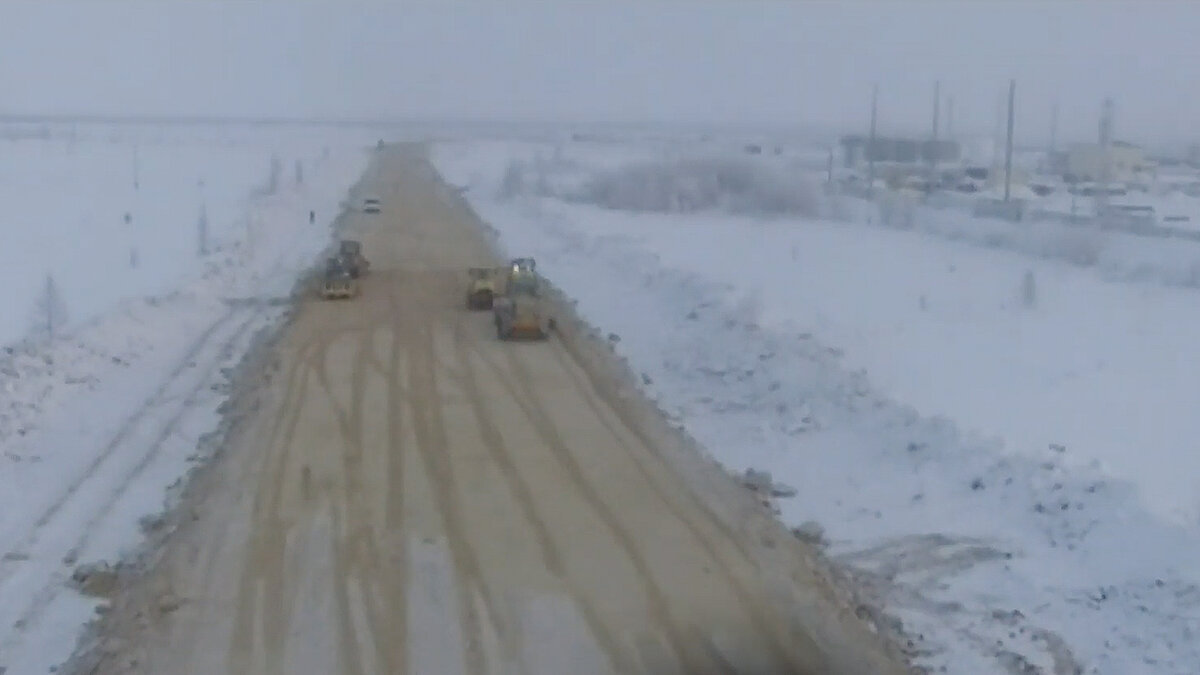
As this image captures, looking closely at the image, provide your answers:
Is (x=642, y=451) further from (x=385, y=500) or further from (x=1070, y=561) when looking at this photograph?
(x=1070, y=561)

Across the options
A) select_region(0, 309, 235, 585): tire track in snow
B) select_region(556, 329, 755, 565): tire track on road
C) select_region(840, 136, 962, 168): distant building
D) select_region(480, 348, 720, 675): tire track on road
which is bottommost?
select_region(0, 309, 235, 585): tire track in snow

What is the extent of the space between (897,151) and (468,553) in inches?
4484

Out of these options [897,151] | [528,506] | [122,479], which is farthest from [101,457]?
[897,151]

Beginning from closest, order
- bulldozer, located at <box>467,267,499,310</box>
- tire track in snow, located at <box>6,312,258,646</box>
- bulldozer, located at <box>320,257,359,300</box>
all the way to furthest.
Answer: tire track in snow, located at <box>6,312,258,646</box>
bulldozer, located at <box>467,267,499,310</box>
bulldozer, located at <box>320,257,359,300</box>

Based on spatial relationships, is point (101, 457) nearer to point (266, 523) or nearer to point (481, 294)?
point (266, 523)

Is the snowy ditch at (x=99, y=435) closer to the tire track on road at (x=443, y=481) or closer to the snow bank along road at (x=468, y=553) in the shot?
the snow bank along road at (x=468, y=553)

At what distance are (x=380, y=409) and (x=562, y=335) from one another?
777 cm

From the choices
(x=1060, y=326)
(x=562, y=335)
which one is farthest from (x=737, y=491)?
(x=1060, y=326)

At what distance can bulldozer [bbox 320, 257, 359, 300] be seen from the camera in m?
32.7

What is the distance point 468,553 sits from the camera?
13375mm

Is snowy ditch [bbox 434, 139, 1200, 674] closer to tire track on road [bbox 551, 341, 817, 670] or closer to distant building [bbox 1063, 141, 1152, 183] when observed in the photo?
tire track on road [bbox 551, 341, 817, 670]

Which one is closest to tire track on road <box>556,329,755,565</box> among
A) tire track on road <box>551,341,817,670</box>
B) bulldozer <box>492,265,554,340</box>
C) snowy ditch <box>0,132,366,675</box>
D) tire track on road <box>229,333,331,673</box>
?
tire track on road <box>551,341,817,670</box>

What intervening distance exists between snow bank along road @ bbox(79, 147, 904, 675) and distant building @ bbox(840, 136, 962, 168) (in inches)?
3973

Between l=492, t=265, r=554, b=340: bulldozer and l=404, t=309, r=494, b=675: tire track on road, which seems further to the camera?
l=492, t=265, r=554, b=340: bulldozer
